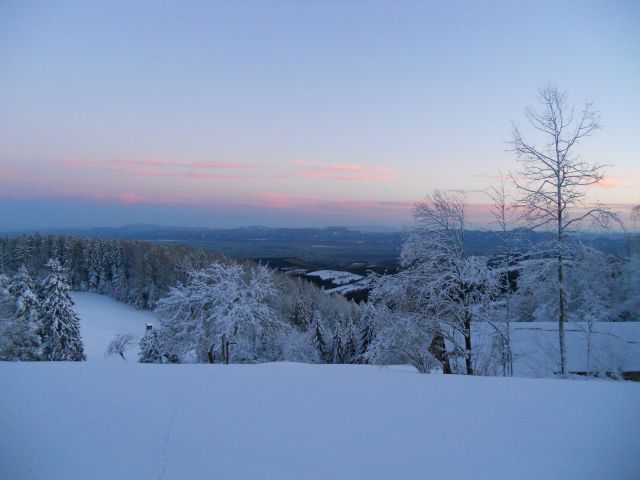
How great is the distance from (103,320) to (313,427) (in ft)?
179

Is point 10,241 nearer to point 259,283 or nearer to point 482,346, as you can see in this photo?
point 259,283

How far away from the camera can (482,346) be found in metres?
13.9

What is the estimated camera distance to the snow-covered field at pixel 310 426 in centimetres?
510

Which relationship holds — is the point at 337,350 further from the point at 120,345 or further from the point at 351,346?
the point at 120,345

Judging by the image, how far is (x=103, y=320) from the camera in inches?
1994

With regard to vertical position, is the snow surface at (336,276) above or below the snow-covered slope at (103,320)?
above

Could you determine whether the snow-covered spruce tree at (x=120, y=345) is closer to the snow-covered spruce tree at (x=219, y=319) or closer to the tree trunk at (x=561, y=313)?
the snow-covered spruce tree at (x=219, y=319)

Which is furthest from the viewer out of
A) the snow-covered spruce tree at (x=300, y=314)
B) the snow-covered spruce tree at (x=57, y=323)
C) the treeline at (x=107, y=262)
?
the treeline at (x=107, y=262)

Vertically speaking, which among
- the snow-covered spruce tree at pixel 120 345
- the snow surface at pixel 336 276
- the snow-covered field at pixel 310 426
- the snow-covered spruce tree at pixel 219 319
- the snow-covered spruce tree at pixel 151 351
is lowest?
the snow surface at pixel 336 276

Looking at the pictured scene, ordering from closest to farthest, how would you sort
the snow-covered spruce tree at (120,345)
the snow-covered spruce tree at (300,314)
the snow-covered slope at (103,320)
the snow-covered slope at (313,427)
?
1. the snow-covered slope at (313,427)
2. the snow-covered spruce tree at (120,345)
3. the snow-covered slope at (103,320)
4. the snow-covered spruce tree at (300,314)

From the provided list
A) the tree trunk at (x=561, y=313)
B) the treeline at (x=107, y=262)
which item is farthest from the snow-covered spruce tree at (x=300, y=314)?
the tree trunk at (x=561, y=313)

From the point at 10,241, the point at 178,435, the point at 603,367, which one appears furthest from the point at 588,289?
the point at 10,241

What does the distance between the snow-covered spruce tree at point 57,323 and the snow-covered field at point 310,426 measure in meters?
20.6

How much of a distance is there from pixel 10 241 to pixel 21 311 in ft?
175
